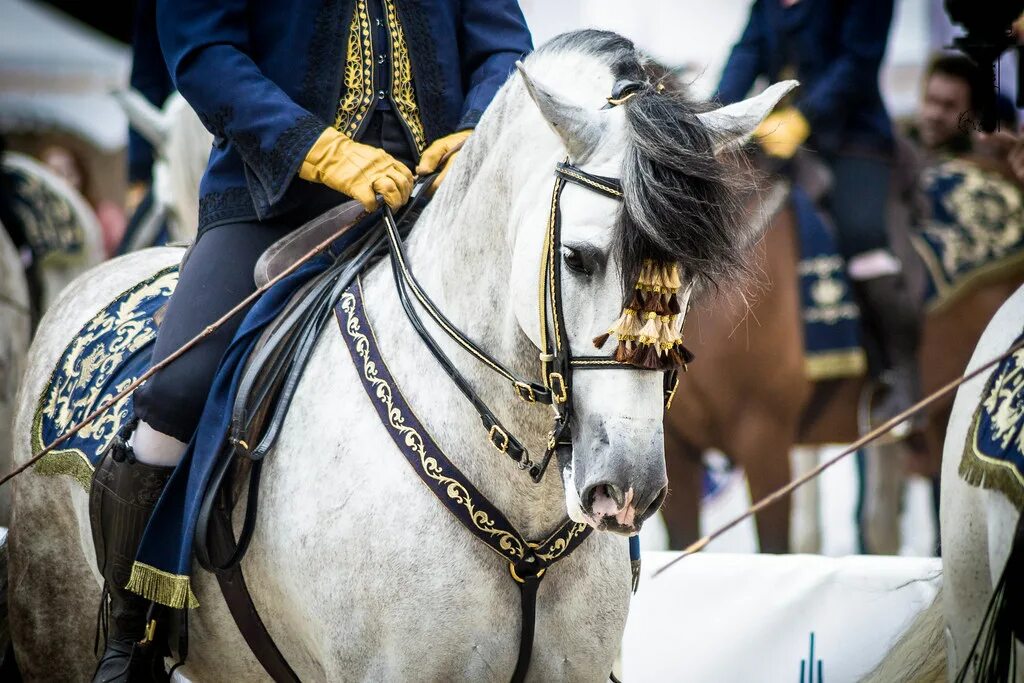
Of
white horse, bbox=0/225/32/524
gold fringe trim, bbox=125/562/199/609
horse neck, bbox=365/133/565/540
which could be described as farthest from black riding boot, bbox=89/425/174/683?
white horse, bbox=0/225/32/524

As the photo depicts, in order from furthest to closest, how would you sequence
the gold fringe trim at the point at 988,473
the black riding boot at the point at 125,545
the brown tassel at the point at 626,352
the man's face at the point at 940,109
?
the man's face at the point at 940,109 < the black riding boot at the point at 125,545 < the gold fringe trim at the point at 988,473 < the brown tassel at the point at 626,352

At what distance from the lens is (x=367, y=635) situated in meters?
2.66

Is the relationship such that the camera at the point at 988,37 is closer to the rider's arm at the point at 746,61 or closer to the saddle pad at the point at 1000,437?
the saddle pad at the point at 1000,437

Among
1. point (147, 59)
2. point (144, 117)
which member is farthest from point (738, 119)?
point (144, 117)

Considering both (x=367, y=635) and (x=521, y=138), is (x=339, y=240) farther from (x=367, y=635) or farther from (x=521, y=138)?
(x=367, y=635)

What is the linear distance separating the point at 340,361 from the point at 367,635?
0.64m

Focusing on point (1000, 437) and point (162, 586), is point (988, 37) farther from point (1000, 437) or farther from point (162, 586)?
point (162, 586)

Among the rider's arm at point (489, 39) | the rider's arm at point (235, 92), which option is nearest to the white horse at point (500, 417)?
the rider's arm at point (235, 92)

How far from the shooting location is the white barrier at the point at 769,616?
4031 millimetres

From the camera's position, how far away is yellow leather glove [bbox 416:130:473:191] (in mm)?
3133

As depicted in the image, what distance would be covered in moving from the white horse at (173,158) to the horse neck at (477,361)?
12.3 feet

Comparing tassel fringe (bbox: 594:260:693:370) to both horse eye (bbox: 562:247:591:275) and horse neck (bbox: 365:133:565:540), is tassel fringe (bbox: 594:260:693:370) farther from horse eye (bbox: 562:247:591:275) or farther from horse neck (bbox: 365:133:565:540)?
Answer: horse neck (bbox: 365:133:565:540)

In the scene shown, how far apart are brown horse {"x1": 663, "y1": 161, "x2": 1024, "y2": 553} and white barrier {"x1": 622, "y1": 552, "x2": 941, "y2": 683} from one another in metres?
2.20

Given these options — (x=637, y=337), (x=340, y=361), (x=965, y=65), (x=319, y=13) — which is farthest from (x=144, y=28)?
(x=637, y=337)
